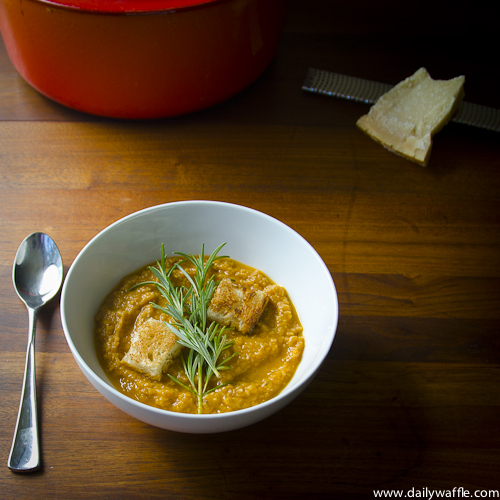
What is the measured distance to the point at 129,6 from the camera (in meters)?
1.30

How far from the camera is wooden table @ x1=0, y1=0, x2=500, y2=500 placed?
3.25 ft

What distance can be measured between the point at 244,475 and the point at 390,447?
12.5 inches

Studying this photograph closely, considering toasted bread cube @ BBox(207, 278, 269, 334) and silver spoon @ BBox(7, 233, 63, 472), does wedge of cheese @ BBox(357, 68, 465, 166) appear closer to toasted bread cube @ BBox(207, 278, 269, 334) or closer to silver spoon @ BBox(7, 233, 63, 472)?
toasted bread cube @ BBox(207, 278, 269, 334)

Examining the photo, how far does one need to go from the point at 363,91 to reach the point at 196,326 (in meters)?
1.18

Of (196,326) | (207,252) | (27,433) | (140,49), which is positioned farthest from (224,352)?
(140,49)

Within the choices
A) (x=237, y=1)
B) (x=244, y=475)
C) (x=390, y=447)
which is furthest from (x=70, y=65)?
(x=390, y=447)

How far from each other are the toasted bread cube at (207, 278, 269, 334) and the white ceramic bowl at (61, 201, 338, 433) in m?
0.11

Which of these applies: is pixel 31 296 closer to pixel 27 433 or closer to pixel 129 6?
pixel 27 433

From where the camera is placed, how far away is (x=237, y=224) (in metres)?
1.15

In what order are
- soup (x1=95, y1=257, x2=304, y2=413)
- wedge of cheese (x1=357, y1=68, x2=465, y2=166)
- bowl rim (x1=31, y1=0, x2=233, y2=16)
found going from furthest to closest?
1. wedge of cheese (x1=357, y1=68, x2=465, y2=166)
2. bowl rim (x1=31, y1=0, x2=233, y2=16)
3. soup (x1=95, y1=257, x2=304, y2=413)

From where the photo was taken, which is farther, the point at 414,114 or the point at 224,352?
the point at 414,114

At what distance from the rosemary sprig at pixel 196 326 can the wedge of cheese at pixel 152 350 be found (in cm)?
2

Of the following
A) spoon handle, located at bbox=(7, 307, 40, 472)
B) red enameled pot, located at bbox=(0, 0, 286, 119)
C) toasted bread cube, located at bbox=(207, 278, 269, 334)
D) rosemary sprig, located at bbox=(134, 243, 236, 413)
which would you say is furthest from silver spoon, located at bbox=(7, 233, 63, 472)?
red enameled pot, located at bbox=(0, 0, 286, 119)

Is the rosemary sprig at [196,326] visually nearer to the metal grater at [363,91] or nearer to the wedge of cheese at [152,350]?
the wedge of cheese at [152,350]
